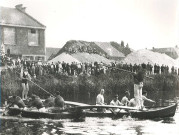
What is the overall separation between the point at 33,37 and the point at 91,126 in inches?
193

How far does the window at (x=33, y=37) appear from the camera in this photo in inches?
527

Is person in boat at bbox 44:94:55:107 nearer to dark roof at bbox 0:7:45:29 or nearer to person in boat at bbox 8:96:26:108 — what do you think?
person in boat at bbox 8:96:26:108

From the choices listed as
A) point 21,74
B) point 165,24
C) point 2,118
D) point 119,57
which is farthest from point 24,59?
point 119,57

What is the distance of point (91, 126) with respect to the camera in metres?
10.7

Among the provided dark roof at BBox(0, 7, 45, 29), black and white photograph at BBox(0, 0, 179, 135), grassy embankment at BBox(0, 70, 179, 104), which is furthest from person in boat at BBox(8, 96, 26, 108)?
dark roof at BBox(0, 7, 45, 29)

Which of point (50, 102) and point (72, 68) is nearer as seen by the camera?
point (50, 102)

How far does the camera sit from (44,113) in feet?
36.7

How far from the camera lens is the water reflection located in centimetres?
995

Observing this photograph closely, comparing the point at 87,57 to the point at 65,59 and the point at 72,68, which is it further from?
the point at 72,68

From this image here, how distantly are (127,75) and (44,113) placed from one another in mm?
5853

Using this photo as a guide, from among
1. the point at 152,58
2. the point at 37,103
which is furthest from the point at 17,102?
the point at 152,58

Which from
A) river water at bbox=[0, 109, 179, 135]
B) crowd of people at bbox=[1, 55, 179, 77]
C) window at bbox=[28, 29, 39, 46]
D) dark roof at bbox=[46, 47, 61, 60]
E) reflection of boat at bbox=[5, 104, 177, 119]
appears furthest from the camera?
crowd of people at bbox=[1, 55, 179, 77]

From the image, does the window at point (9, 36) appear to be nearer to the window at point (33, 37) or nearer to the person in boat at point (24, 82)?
the window at point (33, 37)

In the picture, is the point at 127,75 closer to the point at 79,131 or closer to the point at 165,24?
the point at 165,24
